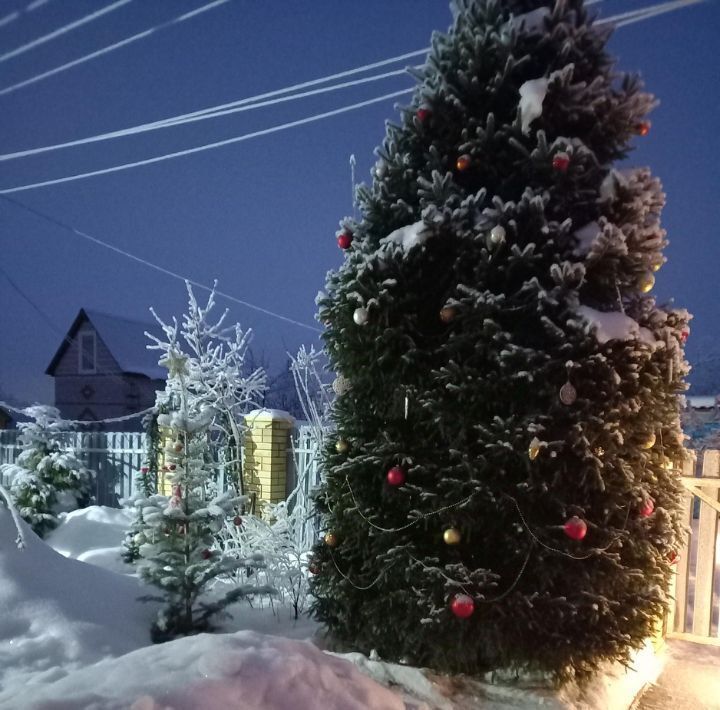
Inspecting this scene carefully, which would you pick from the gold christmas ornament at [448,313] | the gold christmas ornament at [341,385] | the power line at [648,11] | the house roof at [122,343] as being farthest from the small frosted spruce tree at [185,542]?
the house roof at [122,343]

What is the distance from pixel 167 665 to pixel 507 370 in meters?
2.17

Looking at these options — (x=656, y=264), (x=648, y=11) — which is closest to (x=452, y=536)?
(x=656, y=264)

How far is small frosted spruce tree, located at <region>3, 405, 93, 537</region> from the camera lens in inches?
329

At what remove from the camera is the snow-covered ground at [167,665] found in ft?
7.20

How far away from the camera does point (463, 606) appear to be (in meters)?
3.13

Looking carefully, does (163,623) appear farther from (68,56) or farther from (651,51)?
(651,51)

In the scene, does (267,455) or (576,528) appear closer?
(576,528)

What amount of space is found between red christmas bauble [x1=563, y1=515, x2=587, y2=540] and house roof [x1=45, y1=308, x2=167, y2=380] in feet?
68.1

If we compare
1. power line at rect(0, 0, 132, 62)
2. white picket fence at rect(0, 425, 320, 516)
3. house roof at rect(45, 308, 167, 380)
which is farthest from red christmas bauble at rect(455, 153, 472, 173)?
house roof at rect(45, 308, 167, 380)

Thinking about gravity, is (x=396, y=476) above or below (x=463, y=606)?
above

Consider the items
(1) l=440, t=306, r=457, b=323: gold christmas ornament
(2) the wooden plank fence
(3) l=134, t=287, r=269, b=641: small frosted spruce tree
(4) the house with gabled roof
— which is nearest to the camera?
(1) l=440, t=306, r=457, b=323: gold christmas ornament

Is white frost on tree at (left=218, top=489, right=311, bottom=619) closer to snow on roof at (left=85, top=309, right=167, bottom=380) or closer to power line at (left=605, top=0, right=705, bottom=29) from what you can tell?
power line at (left=605, top=0, right=705, bottom=29)

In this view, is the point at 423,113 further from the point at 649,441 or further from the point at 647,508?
the point at 647,508

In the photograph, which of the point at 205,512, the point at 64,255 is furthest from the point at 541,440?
the point at 64,255
